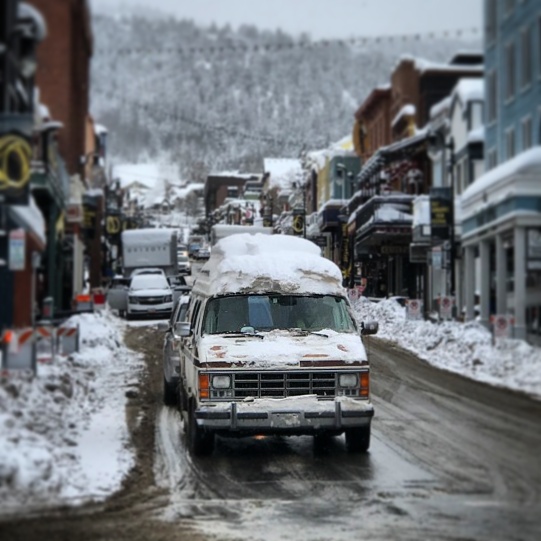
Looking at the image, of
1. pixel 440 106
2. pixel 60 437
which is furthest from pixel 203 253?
pixel 440 106

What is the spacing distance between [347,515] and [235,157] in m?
3.82

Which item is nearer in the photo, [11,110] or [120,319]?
[11,110]

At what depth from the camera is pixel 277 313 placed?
13828 mm

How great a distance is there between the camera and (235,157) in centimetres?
1166

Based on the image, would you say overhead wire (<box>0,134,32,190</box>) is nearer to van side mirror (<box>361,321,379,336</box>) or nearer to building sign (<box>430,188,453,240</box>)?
building sign (<box>430,188,453,240</box>)

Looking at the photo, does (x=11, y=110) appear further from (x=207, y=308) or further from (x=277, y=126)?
(x=207, y=308)

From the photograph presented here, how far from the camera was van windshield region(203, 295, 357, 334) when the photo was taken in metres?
13.7

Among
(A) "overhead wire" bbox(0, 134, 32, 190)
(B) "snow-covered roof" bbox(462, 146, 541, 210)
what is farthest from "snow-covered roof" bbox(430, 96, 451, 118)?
(A) "overhead wire" bbox(0, 134, 32, 190)

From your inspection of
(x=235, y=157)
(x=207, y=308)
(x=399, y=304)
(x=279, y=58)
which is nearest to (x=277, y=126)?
(x=279, y=58)

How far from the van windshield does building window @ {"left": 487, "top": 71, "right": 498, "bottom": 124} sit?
5116 mm

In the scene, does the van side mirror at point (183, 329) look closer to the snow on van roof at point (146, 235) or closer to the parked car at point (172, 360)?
the snow on van roof at point (146, 235)

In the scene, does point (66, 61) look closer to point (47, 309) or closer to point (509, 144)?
point (47, 309)

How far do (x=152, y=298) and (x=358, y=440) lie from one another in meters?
7.31

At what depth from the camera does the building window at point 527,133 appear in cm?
842
